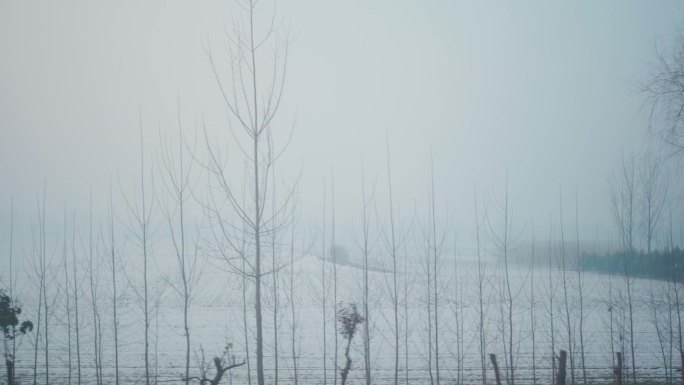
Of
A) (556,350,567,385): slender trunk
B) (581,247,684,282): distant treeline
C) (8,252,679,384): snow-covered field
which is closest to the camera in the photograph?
(556,350,567,385): slender trunk

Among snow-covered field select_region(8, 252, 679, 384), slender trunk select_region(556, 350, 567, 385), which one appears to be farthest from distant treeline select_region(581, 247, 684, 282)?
slender trunk select_region(556, 350, 567, 385)

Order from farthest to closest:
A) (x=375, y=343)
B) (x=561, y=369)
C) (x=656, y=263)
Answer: (x=375, y=343), (x=656, y=263), (x=561, y=369)

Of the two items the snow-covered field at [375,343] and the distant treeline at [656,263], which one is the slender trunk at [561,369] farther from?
the distant treeline at [656,263]

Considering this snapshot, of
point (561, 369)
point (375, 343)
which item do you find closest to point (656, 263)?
point (375, 343)

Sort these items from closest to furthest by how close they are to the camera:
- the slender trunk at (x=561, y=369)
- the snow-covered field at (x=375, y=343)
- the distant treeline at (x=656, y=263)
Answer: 1. the slender trunk at (x=561, y=369)
2. the distant treeline at (x=656, y=263)
3. the snow-covered field at (x=375, y=343)

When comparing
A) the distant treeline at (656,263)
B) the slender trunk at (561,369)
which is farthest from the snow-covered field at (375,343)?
the slender trunk at (561,369)

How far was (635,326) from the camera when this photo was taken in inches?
1022

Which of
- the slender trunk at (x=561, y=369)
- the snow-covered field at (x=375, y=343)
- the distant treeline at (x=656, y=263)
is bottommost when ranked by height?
the snow-covered field at (x=375, y=343)

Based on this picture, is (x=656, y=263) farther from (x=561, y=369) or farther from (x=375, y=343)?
(x=561, y=369)

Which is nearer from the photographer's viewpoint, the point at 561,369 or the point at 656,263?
the point at 561,369

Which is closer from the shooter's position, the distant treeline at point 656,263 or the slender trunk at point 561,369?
the slender trunk at point 561,369

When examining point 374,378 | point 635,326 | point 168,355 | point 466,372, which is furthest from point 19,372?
point 635,326

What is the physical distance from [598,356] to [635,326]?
285 inches

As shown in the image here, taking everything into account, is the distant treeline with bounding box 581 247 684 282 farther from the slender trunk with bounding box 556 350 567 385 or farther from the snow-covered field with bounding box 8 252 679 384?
the slender trunk with bounding box 556 350 567 385
